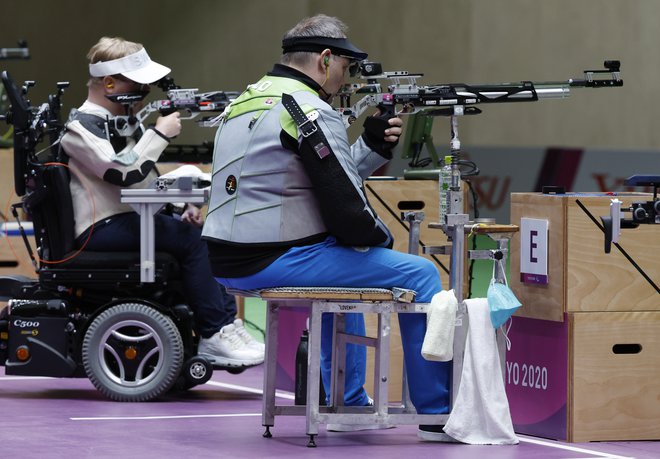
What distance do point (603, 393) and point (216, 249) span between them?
131cm

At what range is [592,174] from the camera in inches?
387

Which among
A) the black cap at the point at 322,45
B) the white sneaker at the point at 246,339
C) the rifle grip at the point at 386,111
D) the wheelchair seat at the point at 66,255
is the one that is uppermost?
the black cap at the point at 322,45

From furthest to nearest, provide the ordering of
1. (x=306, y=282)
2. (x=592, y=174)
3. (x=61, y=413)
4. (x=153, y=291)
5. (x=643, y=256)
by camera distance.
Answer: (x=592, y=174) < (x=153, y=291) < (x=61, y=413) < (x=643, y=256) < (x=306, y=282)

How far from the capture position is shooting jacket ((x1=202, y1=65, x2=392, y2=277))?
432 centimetres

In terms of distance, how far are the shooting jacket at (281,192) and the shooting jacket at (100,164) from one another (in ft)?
3.58

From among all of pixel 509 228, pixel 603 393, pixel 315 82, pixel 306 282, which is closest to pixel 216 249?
pixel 306 282

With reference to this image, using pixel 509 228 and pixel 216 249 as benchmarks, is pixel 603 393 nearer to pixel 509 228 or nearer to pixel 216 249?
pixel 509 228

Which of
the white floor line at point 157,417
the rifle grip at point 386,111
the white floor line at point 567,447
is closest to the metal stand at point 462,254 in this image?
the white floor line at point 567,447

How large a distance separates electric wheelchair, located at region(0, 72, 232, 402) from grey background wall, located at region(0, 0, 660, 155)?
17.2ft

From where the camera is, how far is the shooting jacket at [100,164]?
5.52m

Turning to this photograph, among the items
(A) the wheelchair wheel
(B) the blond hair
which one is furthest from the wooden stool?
(B) the blond hair

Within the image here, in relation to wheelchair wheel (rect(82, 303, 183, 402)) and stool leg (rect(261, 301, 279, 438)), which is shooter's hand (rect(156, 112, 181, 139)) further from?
stool leg (rect(261, 301, 279, 438))

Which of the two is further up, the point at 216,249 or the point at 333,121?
the point at 333,121

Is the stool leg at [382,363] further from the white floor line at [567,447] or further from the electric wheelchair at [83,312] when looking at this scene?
the electric wheelchair at [83,312]
